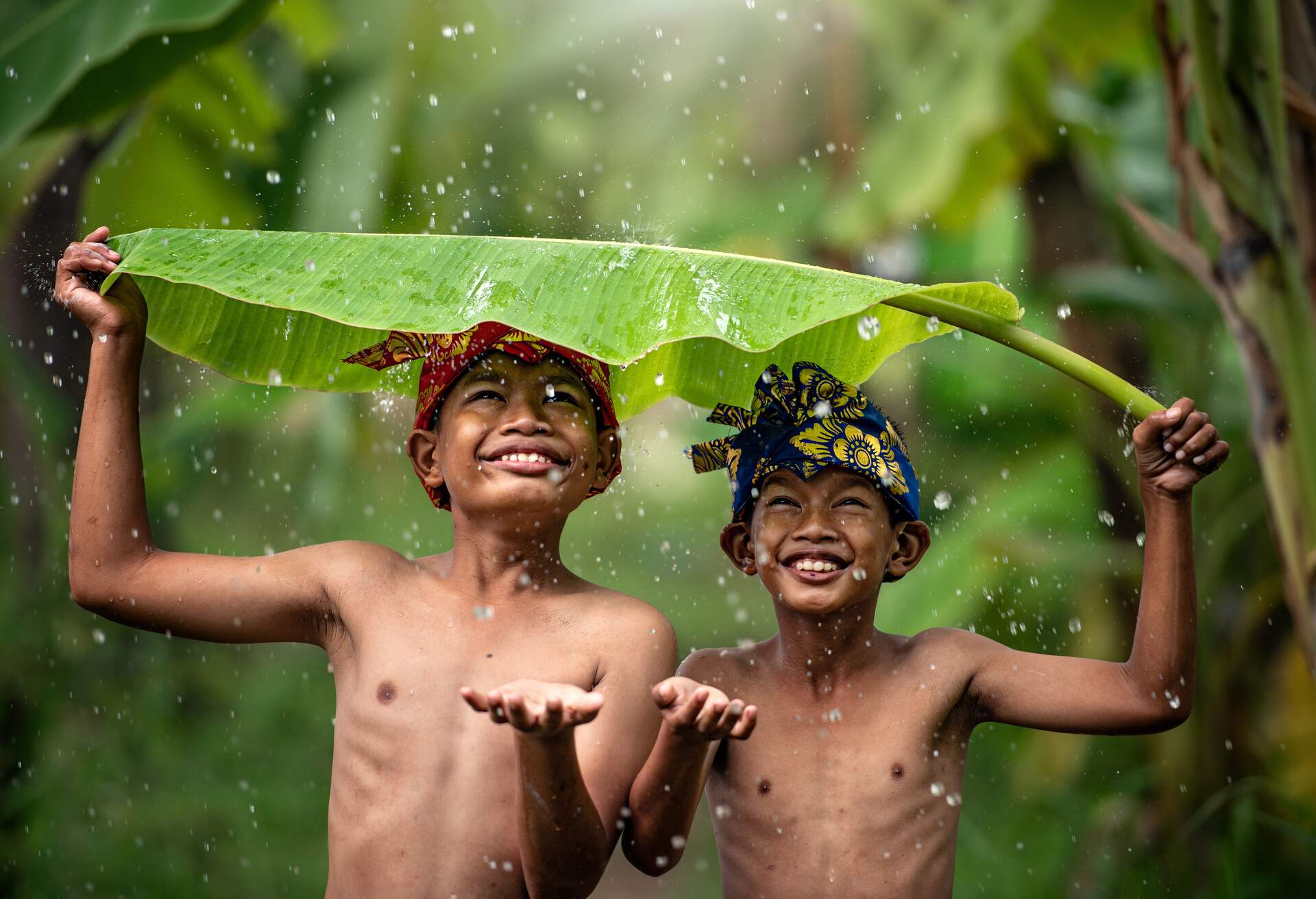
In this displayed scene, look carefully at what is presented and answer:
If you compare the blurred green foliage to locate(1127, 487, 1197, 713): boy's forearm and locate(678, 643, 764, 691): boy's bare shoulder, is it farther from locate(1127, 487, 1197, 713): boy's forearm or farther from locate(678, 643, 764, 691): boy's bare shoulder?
locate(678, 643, 764, 691): boy's bare shoulder

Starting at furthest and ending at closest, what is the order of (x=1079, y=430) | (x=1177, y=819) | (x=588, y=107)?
(x=588, y=107), (x=1079, y=430), (x=1177, y=819)

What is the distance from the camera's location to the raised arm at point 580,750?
1374 millimetres

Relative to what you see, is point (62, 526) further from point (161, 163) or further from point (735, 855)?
point (735, 855)

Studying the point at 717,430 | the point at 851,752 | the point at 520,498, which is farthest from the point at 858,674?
the point at 717,430

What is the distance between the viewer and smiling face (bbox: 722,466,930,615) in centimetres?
184

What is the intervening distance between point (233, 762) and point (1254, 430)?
13.2 ft

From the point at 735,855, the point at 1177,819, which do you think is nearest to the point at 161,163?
the point at 735,855

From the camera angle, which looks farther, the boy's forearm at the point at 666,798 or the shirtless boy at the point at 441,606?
the shirtless boy at the point at 441,606

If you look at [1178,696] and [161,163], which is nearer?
[1178,696]

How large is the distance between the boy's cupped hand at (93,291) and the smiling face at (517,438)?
18.9 inches

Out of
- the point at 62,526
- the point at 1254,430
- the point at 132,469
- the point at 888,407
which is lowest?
the point at 132,469

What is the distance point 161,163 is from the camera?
3562mm

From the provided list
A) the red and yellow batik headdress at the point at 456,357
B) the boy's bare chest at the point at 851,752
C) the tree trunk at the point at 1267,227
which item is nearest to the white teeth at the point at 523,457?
the red and yellow batik headdress at the point at 456,357

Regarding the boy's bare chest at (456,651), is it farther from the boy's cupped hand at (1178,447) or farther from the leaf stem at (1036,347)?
the boy's cupped hand at (1178,447)
